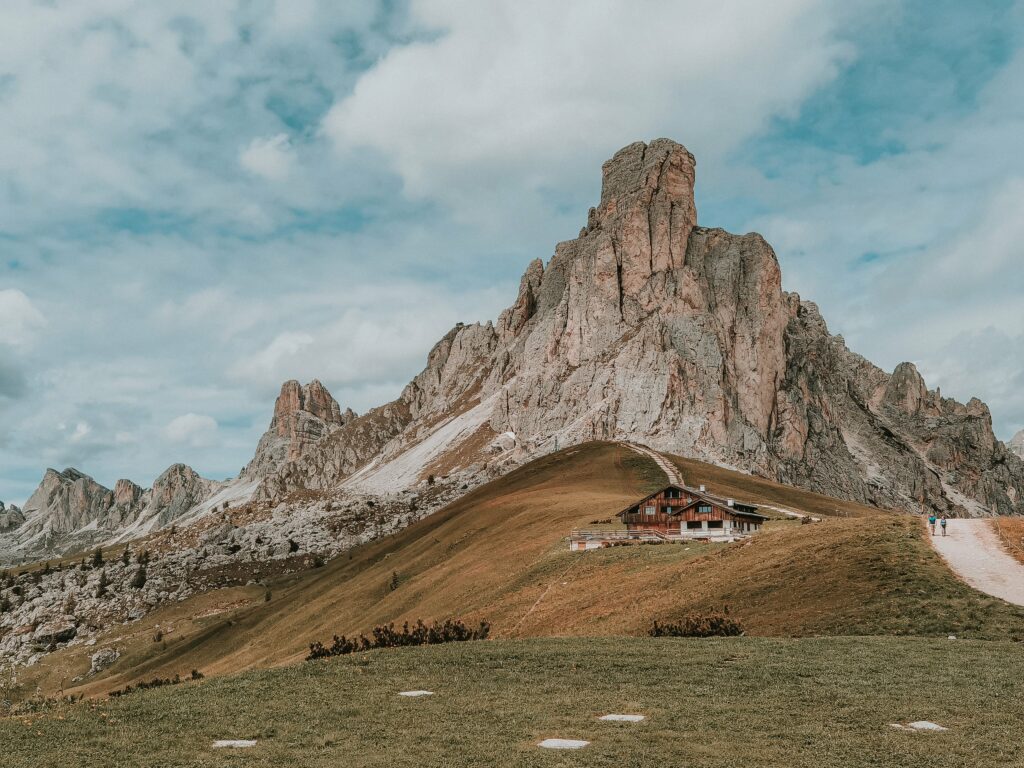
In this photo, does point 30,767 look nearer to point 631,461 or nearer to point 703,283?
point 631,461

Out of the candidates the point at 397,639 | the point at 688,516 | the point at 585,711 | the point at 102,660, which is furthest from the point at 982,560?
the point at 102,660

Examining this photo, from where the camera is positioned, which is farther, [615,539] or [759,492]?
[759,492]

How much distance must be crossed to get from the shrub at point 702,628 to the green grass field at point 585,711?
13.5 ft

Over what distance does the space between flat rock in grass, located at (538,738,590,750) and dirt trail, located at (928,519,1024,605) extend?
2257cm

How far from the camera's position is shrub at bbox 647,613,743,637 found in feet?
107

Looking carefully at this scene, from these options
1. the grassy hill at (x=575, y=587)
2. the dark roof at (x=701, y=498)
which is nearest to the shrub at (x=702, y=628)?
the grassy hill at (x=575, y=587)

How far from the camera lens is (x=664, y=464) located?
117125mm

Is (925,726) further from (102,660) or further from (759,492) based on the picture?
(102,660)

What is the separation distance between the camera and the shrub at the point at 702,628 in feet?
107

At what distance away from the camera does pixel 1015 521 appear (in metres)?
48.1

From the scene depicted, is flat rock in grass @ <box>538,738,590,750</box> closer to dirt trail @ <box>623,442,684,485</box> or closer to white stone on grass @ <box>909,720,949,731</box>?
white stone on grass @ <box>909,720,949,731</box>

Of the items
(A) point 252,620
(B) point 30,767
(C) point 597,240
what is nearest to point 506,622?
(B) point 30,767

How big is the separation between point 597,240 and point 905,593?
171155 millimetres

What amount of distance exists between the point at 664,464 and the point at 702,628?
85.8 m
